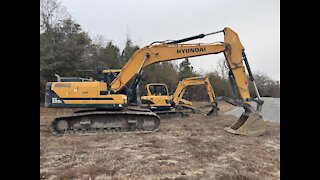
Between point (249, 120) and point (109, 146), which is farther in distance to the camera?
point (249, 120)

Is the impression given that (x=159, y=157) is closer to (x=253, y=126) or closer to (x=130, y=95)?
(x=253, y=126)

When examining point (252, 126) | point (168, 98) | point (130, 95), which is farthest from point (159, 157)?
point (168, 98)

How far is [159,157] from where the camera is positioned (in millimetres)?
5020

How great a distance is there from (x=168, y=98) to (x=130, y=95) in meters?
4.32

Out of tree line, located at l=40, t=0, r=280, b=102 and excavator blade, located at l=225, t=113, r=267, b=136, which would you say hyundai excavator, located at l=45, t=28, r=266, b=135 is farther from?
tree line, located at l=40, t=0, r=280, b=102

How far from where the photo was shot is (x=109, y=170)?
13.6 ft

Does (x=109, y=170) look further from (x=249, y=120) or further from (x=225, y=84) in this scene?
(x=225, y=84)

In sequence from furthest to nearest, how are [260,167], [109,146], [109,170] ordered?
[109,146] < [260,167] < [109,170]

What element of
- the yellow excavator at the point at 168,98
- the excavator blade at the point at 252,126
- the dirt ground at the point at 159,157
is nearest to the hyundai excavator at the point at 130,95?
the excavator blade at the point at 252,126
